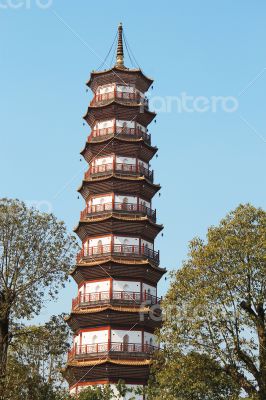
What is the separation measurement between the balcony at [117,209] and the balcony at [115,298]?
6213 millimetres

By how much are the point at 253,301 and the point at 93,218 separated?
2330cm

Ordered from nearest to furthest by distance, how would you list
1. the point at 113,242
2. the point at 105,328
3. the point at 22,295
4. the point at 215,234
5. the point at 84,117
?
the point at 22,295, the point at 215,234, the point at 105,328, the point at 113,242, the point at 84,117

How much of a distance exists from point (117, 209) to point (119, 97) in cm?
1006

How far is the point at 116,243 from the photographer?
153 ft

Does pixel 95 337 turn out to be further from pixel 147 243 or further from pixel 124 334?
pixel 147 243

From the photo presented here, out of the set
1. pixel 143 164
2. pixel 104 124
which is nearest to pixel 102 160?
pixel 143 164

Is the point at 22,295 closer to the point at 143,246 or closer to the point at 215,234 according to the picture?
the point at 215,234

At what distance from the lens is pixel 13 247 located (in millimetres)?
26438

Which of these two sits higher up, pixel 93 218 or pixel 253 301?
pixel 93 218

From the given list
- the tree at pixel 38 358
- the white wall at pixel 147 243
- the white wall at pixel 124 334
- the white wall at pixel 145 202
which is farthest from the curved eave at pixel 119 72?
the tree at pixel 38 358

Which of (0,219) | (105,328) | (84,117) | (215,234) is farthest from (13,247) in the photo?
(84,117)

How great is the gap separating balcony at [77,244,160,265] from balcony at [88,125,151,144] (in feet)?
30.3

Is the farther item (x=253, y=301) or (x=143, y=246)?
(x=143, y=246)

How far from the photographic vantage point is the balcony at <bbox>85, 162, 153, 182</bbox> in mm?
49375
